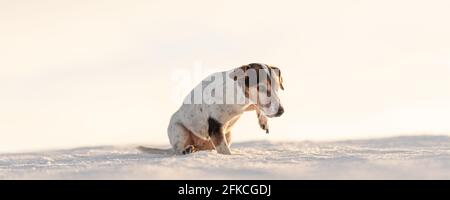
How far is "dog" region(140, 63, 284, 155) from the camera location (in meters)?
8.04

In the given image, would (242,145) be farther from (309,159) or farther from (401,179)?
(401,179)

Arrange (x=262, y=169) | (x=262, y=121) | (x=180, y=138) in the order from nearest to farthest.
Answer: (x=262, y=169) → (x=262, y=121) → (x=180, y=138)

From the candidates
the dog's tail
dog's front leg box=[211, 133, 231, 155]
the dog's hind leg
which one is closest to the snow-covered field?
dog's front leg box=[211, 133, 231, 155]

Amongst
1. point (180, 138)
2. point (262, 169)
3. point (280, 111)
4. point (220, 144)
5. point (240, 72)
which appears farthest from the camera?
point (180, 138)

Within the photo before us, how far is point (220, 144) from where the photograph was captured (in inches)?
332

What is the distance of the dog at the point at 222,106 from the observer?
8039 mm

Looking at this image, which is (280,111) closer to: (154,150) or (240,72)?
(240,72)

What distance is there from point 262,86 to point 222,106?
2.31 ft

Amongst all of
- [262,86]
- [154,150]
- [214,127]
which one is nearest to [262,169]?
[262,86]

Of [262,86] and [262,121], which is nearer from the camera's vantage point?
[262,86]

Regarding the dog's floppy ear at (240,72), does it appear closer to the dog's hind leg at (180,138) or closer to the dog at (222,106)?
the dog at (222,106)
